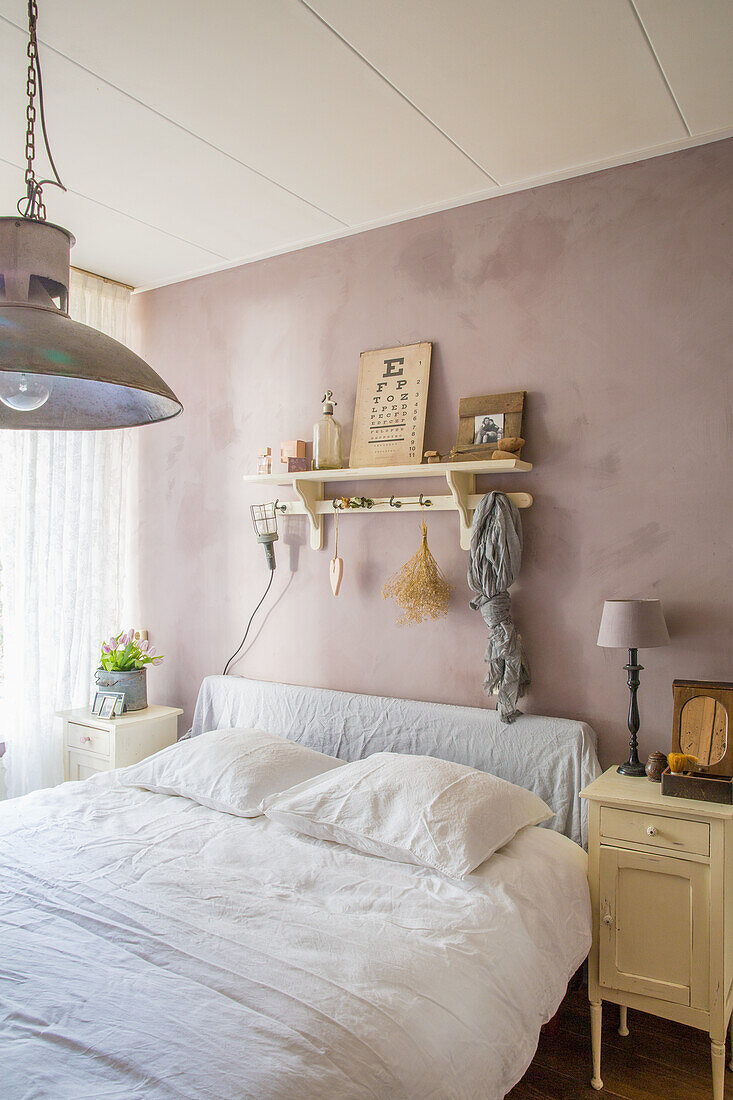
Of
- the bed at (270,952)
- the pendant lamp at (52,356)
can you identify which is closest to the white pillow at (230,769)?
the bed at (270,952)

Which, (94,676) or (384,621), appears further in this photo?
(94,676)

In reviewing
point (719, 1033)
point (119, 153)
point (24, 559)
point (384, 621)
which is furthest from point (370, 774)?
point (119, 153)

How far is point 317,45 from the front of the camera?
1923mm

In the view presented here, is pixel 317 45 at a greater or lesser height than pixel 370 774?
greater

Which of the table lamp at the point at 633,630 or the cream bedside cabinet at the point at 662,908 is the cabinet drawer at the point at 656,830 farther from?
the table lamp at the point at 633,630

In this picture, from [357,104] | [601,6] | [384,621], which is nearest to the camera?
[601,6]

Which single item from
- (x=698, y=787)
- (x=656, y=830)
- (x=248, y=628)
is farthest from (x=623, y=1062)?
(x=248, y=628)

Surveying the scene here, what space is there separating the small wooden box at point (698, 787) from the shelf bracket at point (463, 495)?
3.26ft

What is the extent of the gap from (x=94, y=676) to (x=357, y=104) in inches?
102

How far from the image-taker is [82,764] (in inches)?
130

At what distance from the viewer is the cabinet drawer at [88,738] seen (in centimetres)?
321

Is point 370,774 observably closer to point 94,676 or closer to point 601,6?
point 94,676

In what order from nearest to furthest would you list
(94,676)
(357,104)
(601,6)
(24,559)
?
(601,6), (357,104), (24,559), (94,676)

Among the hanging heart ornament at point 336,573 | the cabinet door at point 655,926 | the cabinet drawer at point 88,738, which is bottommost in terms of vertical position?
the cabinet door at point 655,926
